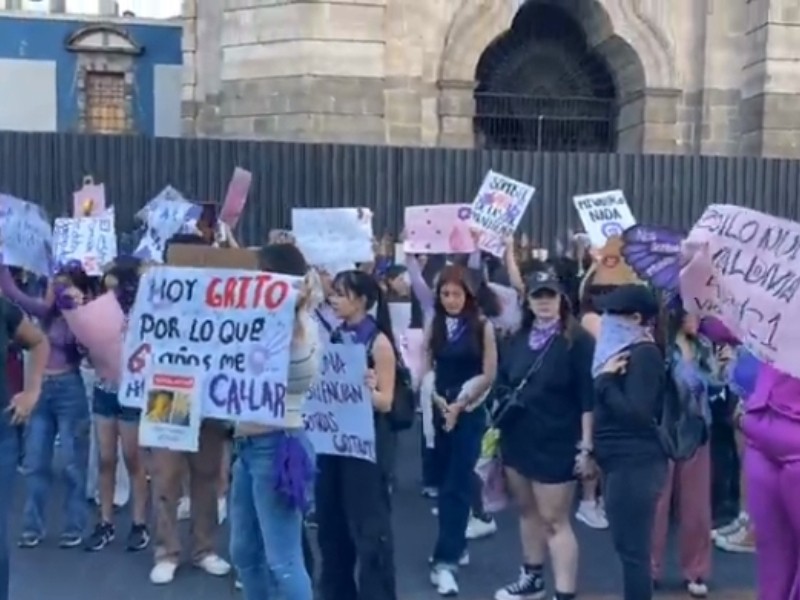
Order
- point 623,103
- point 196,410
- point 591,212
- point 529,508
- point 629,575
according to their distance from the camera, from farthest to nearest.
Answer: point 623,103 → point 591,212 → point 529,508 → point 629,575 → point 196,410

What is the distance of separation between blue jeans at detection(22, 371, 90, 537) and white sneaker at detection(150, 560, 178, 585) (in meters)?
0.99

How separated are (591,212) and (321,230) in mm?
3554

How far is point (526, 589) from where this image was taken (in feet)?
22.1

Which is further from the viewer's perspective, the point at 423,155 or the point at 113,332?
the point at 423,155

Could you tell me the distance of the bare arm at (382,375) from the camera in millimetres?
5809

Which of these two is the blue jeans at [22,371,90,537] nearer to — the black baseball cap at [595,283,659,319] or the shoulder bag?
the shoulder bag

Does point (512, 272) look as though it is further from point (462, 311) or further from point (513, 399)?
point (513, 399)

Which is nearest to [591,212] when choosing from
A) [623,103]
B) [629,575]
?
[629,575]

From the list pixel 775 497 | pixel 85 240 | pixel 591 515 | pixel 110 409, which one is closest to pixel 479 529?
pixel 591 515

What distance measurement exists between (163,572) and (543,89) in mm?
12496

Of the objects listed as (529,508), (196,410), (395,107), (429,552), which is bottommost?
(429,552)

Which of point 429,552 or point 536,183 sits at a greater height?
point 536,183

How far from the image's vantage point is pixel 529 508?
6531mm

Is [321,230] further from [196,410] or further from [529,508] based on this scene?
[196,410]
